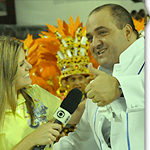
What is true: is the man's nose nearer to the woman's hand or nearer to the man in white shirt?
the man in white shirt

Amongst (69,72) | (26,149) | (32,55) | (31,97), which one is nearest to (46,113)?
(31,97)

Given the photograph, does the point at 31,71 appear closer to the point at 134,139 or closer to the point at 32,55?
the point at 32,55

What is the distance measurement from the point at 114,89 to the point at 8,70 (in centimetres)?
49

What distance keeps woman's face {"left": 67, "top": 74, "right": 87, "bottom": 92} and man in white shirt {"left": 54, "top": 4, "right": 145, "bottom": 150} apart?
0.53m

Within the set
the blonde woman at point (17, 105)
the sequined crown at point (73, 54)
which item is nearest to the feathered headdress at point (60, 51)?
the sequined crown at point (73, 54)

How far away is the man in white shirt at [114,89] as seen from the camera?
49cm

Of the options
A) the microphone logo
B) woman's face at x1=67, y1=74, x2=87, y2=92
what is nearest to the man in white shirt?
the microphone logo

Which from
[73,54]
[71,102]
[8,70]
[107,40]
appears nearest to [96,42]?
[107,40]

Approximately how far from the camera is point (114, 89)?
495mm

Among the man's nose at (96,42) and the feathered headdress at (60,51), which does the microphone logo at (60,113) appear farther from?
the feathered headdress at (60,51)

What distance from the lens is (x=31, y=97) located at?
36.1 inches

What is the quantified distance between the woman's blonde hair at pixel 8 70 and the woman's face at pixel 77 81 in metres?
0.64

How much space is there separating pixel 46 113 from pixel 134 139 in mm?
414

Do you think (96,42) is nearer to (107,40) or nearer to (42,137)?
(107,40)
